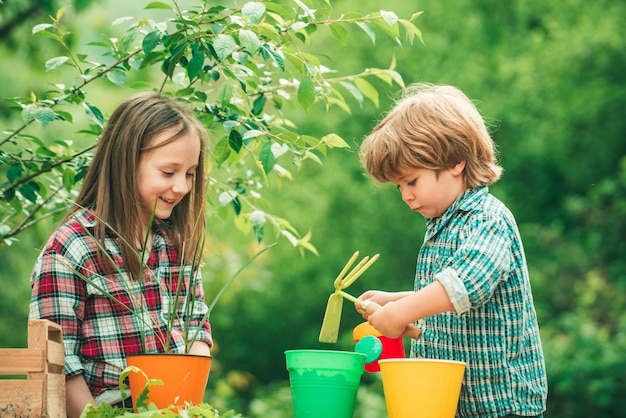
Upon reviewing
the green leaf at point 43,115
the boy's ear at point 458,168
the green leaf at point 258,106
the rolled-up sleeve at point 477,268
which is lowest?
the rolled-up sleeve at point 477,268

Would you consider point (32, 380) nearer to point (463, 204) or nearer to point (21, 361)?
point (21, 361)

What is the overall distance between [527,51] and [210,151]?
23.6 ft

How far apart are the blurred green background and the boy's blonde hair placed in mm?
4825

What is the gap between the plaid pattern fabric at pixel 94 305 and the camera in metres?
1.78

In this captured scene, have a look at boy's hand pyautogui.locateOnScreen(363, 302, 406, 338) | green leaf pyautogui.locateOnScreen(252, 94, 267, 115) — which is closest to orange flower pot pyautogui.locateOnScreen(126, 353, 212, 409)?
boy's hand pyautogui.locateOnScreen(363, 302, 406, 338)

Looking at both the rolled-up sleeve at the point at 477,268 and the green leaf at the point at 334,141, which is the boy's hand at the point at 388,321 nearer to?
→ the rolled-up sleeve at the point at 477,268

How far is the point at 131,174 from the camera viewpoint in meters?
2.02

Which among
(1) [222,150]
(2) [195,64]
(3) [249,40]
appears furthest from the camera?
(1) [222,150]

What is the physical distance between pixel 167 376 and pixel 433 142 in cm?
85

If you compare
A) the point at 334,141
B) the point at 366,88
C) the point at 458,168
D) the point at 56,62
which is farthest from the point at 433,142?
the point at 56,62

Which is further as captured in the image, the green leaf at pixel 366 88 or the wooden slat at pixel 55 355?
the green leaf at pixel 366 88

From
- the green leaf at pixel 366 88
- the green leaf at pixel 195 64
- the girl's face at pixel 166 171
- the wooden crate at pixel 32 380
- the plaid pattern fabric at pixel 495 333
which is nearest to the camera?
the wooden crate at pixel 32 380

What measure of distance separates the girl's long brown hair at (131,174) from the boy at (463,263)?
49 cm

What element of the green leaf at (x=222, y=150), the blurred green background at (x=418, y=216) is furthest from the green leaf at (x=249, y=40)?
the blurred green background at (x=418, y=216)
